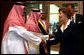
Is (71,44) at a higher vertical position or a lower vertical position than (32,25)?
lower

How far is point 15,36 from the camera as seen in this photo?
7.07 ft

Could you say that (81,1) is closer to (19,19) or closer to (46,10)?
(46,10)

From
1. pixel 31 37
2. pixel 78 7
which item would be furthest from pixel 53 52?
pixel 31 37

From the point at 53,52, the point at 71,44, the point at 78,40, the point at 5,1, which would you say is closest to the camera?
the point at 78,40

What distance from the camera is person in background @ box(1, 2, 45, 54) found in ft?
6.81

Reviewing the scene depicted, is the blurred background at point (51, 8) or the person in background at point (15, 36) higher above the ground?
the blurred background at point (51, 8)

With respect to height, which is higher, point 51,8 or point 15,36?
point 51,8

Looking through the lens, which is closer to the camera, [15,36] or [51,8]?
[15,36]

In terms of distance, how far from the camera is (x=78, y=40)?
170cm

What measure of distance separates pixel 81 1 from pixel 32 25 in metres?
1.95

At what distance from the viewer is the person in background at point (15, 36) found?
207 centimetres

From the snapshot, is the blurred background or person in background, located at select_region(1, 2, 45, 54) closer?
person in background, located at select_region(1, 2, 45, 54)

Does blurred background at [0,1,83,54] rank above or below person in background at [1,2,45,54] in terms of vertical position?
above

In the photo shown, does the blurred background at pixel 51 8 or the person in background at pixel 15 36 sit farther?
the blurred background at pixel 51 8
